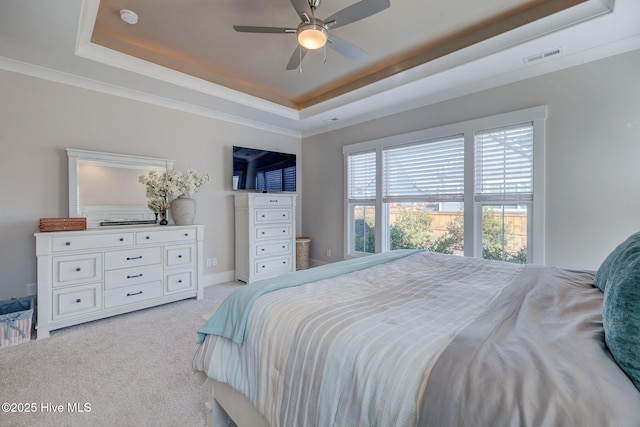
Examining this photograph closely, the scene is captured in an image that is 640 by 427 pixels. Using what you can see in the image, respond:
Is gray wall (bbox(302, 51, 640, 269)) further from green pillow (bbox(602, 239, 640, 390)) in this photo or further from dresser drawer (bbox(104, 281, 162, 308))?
dresser drawer (bbox(104, 281, 162, 308))

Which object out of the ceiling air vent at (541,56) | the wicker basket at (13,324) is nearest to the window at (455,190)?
the ceiling air vent at (541,56)

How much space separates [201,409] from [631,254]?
2.20 m

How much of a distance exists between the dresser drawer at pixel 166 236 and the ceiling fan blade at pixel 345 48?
258 cm

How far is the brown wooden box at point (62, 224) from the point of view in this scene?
2.47m

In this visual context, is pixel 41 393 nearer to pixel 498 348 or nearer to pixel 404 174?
pixel 498 348

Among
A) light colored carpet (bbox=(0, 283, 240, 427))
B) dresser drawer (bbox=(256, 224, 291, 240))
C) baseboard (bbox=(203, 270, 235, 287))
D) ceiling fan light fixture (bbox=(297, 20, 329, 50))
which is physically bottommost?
light colored carpet (bbox=(0, 283, 240, 427))

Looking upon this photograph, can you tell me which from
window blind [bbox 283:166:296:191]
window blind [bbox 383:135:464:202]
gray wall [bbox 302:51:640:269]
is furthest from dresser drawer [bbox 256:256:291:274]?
gray wall [bbox 302:51:640:269]

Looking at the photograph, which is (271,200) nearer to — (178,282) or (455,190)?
(178,282)

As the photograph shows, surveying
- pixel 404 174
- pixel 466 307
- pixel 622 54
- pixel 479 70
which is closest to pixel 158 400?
pixel 466 307

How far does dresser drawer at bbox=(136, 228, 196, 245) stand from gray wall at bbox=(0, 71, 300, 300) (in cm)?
87

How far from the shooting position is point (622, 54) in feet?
7.85

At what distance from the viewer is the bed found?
2.11 ft

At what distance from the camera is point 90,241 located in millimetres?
2631

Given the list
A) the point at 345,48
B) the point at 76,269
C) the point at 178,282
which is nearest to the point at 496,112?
the point at 345,48
